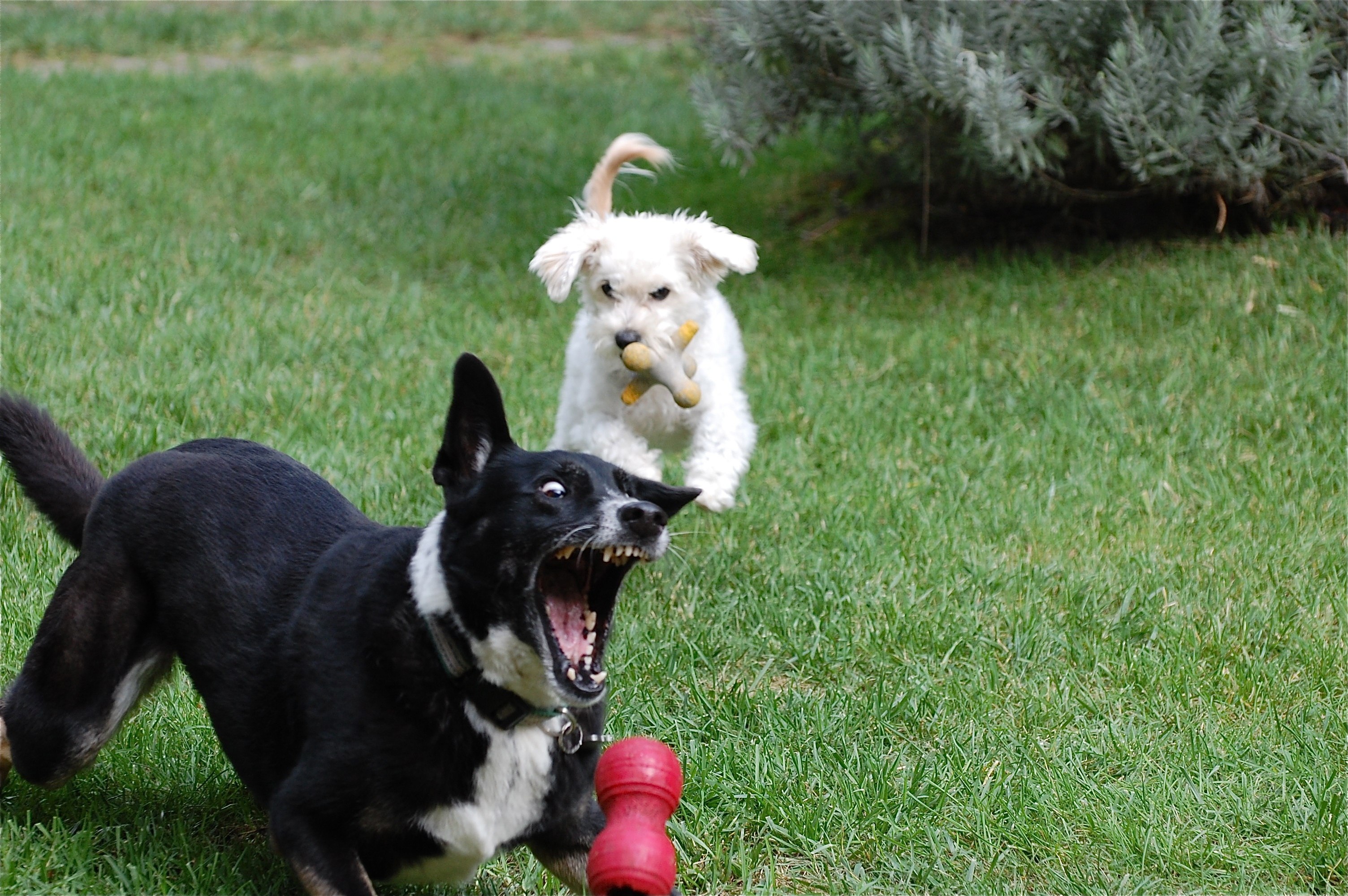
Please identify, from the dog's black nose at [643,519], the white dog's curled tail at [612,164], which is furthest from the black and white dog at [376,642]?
the white dog's curled tail at [612,164]

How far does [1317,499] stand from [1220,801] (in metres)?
2.31

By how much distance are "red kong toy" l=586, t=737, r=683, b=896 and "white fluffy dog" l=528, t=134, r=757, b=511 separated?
1.89 m

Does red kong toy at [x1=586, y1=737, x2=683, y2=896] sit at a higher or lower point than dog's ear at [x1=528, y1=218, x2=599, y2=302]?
lower

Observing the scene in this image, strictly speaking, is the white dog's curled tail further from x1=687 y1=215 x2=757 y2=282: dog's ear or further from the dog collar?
the dog collar

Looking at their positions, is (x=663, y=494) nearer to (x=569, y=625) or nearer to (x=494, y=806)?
(x=569, y=625)

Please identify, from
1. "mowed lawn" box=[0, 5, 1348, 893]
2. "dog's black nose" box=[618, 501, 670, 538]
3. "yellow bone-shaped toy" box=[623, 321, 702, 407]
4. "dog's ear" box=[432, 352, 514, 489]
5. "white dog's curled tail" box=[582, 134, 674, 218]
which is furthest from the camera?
"white dog's curled tail" box=[582, 134, 674, 218]

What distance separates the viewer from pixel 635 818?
2.60m

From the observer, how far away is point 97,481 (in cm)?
337

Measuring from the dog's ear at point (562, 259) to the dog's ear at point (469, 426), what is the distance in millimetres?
2007

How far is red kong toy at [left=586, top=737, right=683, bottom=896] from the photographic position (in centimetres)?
250

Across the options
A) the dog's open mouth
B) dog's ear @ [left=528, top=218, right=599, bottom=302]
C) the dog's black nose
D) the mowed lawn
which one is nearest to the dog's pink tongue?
the dog's open mouth

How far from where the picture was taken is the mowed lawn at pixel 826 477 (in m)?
3.23

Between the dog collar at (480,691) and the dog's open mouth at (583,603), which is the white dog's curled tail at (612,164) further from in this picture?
the dog collar at (480,691)

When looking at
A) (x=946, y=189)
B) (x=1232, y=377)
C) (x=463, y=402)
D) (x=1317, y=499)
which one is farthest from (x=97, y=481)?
(x=946, y=189)
